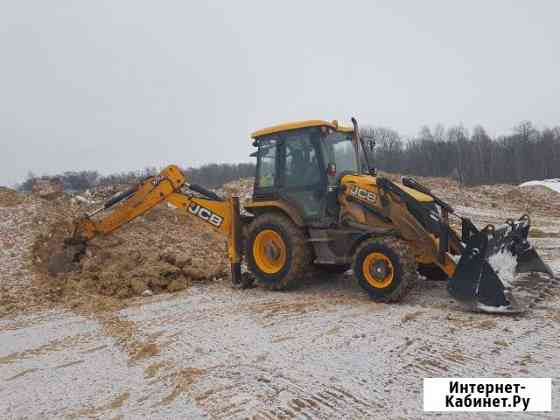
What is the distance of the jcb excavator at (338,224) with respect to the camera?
5.78 metres

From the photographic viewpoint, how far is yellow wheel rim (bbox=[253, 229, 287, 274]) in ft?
23.3

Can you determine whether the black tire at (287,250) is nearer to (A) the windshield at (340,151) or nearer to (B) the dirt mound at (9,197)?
(A) the windshield at (340,151)

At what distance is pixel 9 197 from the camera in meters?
10.9

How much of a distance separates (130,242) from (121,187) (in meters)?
6.53

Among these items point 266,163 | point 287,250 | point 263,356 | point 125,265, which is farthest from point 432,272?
point 125,265

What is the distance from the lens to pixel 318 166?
681cm

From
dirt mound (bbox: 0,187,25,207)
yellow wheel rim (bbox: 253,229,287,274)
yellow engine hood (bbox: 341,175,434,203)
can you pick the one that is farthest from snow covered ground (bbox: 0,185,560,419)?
dirt mound (bbox: 0,187,25,207)

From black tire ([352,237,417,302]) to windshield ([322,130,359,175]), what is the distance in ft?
4.55

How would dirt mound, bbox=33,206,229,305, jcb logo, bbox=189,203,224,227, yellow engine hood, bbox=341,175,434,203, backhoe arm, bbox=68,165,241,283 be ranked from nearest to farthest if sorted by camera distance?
yellow engine hood, bbox=341,175,434,203, dirt mound, bbox=33,206,229,305, backhoe arm, bbox=68,165,241,283, jcb logo, bbox=189,203,224,227

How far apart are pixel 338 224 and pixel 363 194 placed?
59cm

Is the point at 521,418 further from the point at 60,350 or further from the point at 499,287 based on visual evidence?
the point at 60,350

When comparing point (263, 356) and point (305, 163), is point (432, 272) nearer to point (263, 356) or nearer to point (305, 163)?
point (305, 163)

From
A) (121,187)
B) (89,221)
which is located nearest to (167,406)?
(89,221)

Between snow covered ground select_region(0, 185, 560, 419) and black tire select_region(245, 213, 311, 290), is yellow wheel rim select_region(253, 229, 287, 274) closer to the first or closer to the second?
black tire select_region(245, 213, 311, 290)
